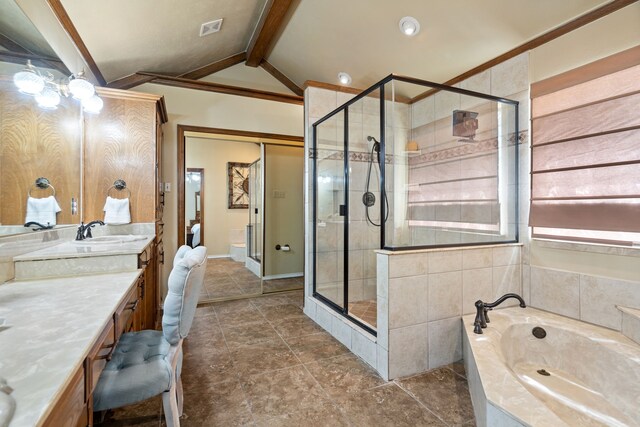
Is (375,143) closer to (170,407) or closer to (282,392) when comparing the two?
(282,392)

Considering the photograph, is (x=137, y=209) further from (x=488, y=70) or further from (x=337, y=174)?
(x=488, y=70)

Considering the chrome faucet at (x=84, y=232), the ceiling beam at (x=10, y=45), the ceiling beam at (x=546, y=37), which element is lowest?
the chrome faucet at (x=84, y=232)

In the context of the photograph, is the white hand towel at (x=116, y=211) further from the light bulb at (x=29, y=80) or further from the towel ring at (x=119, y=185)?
the light bulb at (x=29, y=80)

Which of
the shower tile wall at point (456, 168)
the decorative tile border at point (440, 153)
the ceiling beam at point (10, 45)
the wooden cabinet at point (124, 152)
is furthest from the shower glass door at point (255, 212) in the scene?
the ceiling beam at point (10, 45)

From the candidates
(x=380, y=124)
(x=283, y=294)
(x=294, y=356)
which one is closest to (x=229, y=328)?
(x=294, y=356)

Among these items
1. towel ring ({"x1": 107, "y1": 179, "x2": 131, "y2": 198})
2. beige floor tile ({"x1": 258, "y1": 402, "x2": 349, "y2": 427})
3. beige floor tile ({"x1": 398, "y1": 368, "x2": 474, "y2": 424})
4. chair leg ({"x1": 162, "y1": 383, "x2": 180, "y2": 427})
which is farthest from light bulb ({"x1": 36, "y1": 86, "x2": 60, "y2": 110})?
beige floor tile ({"x1": 398, "y1": 368, "x2": 474, "y2": 424})

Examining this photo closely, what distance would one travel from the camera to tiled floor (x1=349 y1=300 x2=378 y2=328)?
2475 mm

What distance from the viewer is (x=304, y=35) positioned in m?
3.21

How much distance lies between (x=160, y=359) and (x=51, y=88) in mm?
1758

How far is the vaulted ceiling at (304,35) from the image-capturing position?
7.20ft

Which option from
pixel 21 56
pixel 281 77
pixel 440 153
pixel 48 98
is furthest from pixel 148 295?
pixel 281 77

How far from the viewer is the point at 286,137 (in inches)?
160

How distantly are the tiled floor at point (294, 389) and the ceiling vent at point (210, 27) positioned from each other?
9.40ft

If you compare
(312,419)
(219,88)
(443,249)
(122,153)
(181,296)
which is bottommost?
(312,419)
